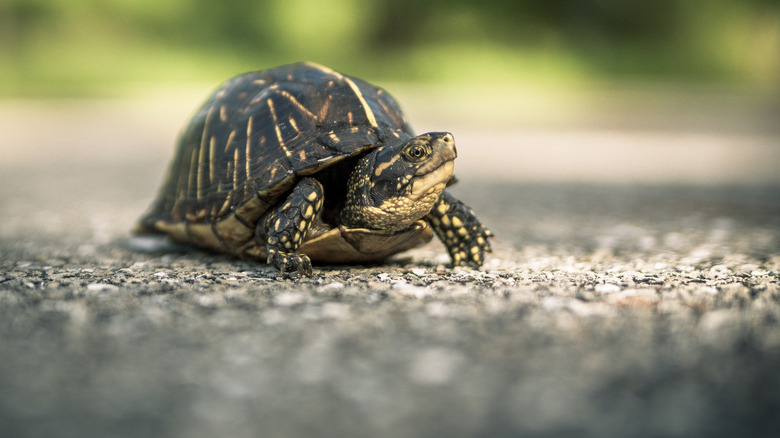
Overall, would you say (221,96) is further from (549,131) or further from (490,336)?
(549,131)

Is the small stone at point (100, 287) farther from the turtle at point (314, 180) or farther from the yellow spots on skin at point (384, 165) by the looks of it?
the yellow spots on skin at point (384, 165)

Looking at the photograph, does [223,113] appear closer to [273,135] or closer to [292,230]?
[273,135]

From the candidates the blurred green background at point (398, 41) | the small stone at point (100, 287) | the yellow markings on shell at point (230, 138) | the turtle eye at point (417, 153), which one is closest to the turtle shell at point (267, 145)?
the yellow markings on shell at point (230, 138)

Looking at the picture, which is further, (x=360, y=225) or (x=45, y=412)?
(x=360, y=225)

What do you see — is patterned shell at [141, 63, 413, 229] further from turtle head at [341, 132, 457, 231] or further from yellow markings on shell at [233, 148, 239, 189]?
turtle head at [341, 132, 457, 231]

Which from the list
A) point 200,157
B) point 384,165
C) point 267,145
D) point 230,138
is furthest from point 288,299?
point 200,157

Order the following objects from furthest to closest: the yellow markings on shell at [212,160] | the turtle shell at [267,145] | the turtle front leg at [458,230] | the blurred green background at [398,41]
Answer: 1. the blurred green background at [398,41]
2. the yellow markings on shell at [212,160]
3. the turtle front leg at [458,230]
4. the turtle shell at [267,145]

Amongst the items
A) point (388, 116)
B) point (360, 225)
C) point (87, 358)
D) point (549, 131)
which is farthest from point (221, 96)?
point (549, 131)
